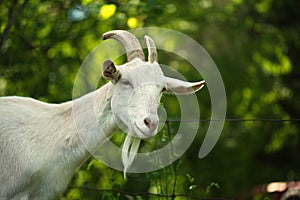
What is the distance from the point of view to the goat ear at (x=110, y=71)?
419 centimetres

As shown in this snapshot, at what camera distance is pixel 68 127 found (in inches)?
180

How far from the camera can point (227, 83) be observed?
13414 mm

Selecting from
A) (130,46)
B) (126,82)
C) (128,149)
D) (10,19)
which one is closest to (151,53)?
(130,46)

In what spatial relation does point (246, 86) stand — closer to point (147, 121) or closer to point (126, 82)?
point (126, 82)

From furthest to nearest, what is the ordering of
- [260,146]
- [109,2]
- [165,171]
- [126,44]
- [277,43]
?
[260,146] → [277,43] → [109,2] → [165,171] → [126,44]

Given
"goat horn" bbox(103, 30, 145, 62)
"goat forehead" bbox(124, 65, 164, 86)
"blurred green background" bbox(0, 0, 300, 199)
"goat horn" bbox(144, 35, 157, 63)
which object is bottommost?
"goat forehead" bbox(124, 65, 164, 86)

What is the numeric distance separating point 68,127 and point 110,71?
597mm

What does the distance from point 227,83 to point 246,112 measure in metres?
0.74

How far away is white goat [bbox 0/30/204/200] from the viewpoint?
4.28m

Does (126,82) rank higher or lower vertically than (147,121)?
higher

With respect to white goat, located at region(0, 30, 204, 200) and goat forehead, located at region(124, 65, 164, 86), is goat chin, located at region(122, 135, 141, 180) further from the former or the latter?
goat forehead, located at region(124, 65, 164, 86)

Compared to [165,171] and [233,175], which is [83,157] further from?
[233,175]

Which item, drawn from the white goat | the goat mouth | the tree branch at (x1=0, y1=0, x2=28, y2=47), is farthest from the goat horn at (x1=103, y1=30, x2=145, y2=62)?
the tree branch at (x1=0, y1=0, x2=28, y2=47)

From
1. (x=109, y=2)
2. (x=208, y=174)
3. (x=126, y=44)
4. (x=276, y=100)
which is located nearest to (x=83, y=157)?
(x=126, y=44)
